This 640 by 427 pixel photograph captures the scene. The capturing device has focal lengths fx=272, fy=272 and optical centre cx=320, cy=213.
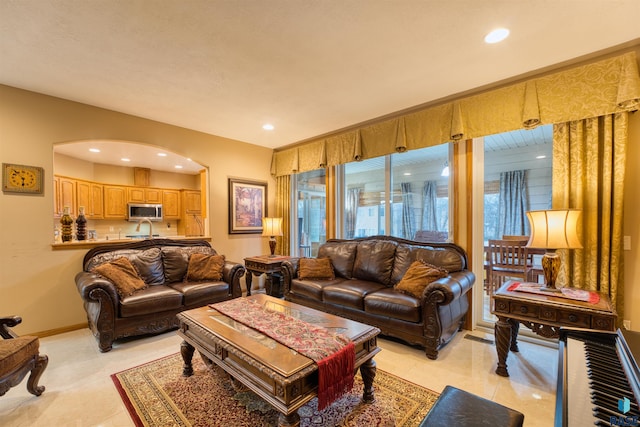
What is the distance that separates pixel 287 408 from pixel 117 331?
2348mm

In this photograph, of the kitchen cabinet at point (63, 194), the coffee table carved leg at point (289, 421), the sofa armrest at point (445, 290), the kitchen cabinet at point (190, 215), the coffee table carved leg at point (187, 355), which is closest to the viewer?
the coffee table carved leg at point (289, 421)

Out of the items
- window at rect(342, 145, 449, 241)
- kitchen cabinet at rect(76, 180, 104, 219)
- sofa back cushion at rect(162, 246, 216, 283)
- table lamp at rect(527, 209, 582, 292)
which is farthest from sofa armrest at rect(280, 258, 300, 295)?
kitchen cabinet at rect(76, 180, 104, 219)

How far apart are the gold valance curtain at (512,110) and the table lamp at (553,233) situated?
0.97 m

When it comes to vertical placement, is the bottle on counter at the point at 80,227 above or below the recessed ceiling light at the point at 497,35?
below

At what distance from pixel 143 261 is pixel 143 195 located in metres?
4.23

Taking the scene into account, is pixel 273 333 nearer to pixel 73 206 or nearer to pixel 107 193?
pixel 73 206

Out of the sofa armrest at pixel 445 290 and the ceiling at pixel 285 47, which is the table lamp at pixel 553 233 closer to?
the sofa armrest at pixel 445 290

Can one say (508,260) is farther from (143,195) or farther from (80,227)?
(143,195)

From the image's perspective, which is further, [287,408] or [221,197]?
[221,197]

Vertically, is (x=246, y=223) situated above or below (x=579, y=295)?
above

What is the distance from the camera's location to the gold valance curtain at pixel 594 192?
228cm

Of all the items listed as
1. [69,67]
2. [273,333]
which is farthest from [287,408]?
[69,67]

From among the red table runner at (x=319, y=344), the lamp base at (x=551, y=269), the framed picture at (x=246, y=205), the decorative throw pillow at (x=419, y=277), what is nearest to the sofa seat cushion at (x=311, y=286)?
the decorative throw pillow at (x=419, y=277)

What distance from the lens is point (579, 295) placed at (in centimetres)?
212
